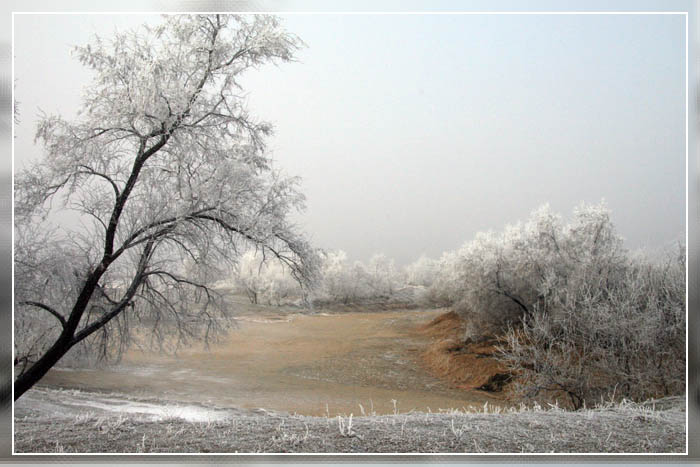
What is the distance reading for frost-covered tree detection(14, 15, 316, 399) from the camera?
395cm

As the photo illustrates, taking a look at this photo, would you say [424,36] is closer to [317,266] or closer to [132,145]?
[317,266]

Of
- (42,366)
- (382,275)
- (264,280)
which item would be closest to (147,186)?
(264,280)

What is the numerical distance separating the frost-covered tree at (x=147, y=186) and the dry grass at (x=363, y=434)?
0.61 metres

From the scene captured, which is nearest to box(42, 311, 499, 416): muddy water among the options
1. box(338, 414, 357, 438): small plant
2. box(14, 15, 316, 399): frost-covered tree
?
box(338, 414, 357, 438): small plant

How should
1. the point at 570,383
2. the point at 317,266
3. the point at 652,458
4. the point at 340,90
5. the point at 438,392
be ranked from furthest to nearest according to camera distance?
the point at 570,383, the point at 438,392, the point at 340,90, the point at 317,266, the point at 652,458

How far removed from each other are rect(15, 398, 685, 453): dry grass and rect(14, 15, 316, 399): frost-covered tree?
0.61m

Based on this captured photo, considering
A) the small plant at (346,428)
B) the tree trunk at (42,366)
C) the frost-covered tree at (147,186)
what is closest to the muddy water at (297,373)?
the tree trunk at (42,366)

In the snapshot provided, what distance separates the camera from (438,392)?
4.82 m

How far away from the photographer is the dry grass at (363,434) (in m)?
3.79

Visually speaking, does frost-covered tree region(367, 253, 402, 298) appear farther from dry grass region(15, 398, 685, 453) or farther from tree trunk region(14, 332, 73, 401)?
tree trunk region(14, 332, 73, 401)

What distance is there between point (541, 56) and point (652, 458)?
135 inches

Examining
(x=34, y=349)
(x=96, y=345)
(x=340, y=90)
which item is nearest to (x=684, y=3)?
(x=340, y=90)

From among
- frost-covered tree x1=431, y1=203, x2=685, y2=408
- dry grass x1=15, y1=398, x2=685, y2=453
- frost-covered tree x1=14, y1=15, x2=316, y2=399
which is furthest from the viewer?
frost-covered tree x1=431, y1=203, x2=685, y2=408

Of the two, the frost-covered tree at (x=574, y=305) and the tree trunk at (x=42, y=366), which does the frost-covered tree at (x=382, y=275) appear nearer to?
the frost-covered tree at (x=574, y=305)
